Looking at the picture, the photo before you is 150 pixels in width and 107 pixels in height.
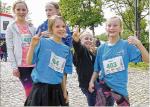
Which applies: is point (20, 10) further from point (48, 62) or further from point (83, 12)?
point (83, 12)

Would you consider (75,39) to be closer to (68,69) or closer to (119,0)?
(68,69)

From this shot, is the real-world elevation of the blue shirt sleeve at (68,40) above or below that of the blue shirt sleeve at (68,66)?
above

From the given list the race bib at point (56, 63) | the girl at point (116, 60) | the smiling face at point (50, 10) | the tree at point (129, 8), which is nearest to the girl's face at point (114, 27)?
the girl at point (116, 60)

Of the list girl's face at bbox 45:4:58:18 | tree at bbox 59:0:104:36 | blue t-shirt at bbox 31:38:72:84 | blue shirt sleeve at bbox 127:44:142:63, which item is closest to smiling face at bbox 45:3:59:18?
girl's face at bbox 45:4:58:18

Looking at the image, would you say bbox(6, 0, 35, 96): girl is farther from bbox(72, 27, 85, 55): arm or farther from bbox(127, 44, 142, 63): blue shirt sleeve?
bbox(127, 44, 142, 63): blue shirt sleeve

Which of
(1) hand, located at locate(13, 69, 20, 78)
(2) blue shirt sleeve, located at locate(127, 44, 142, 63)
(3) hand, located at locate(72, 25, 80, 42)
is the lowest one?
(1) hand, located at locate(13, 69, 20, 78)

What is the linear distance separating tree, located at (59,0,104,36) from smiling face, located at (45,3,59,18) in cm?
3007

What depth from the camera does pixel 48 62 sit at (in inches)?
166

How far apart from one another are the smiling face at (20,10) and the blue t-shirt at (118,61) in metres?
1.19

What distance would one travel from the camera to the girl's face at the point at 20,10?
16.7 ft

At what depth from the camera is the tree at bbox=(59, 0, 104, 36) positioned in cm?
3597

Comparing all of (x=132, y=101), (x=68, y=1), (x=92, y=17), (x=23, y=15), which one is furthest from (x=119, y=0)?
(x=23, y=15)

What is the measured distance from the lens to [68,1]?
124ft

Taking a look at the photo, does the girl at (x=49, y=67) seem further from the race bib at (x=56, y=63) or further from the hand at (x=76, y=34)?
the hand at (x=76, y=34)
